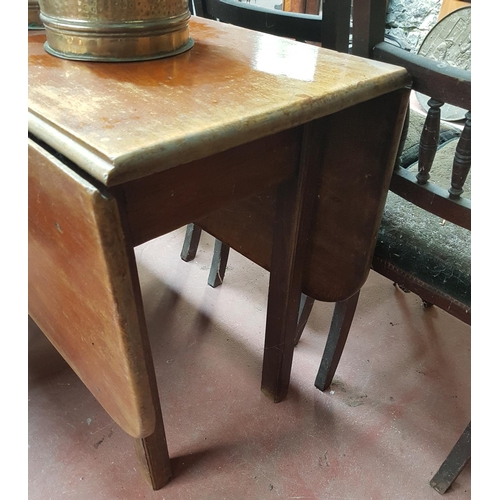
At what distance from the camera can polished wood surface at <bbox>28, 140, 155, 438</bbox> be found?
501 millimetres

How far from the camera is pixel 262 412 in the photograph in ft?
3.86

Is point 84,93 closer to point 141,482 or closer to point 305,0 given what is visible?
point 141,482

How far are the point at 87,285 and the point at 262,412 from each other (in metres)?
0.74

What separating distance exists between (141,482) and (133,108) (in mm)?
838

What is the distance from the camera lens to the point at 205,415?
1167 millimetres

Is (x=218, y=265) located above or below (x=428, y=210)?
below

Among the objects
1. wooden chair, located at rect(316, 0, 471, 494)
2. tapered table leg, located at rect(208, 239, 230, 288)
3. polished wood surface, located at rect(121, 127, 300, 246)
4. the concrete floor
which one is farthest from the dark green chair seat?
tapered table leg, located at rect(208, 239, 230, 288)

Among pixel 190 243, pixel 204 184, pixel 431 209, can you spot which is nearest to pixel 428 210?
pixel 431 209

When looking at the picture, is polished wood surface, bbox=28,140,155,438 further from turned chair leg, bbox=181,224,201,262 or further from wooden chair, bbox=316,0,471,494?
turned chair leg, bbox=181,224,201,262

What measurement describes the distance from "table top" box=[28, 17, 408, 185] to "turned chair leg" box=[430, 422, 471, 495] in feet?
2.47

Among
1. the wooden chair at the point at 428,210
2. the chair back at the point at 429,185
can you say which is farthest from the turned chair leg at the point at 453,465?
the chair back at the point at 429,185

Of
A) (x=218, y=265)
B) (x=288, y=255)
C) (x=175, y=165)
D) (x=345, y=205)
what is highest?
(x=175, y=165)

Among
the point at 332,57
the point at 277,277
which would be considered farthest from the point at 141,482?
the point at 332,57

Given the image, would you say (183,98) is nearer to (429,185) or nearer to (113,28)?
(113,28)
